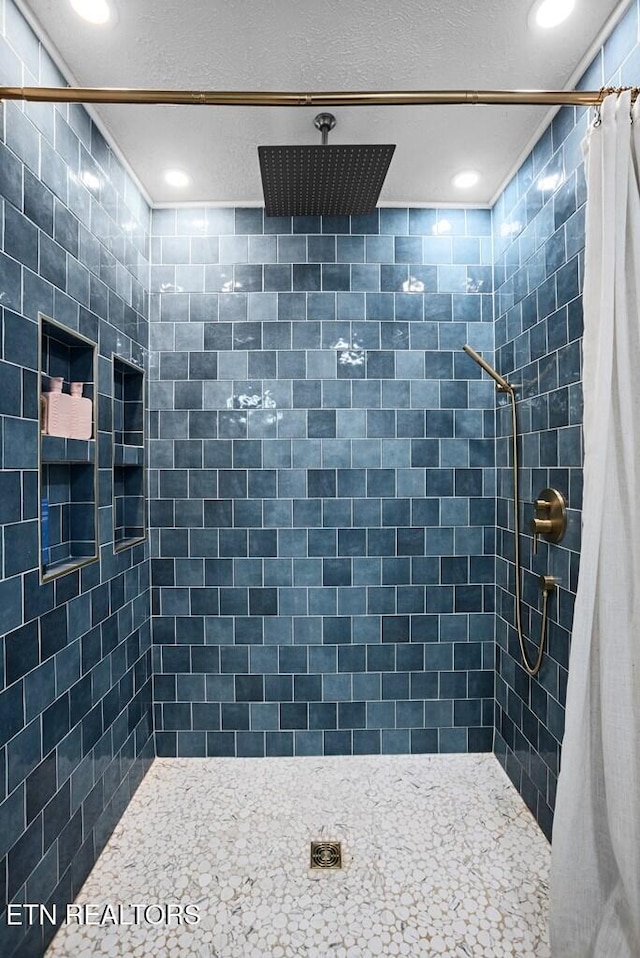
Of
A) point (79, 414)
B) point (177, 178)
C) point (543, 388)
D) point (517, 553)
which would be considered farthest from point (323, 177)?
point (517, 553)

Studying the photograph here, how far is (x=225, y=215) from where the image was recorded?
2.30 metres

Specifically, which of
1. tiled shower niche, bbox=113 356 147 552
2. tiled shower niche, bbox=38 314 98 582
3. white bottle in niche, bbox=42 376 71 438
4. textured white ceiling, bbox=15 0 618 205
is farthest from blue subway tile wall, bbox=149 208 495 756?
white bottle in niche, bbox=42 376 71 438

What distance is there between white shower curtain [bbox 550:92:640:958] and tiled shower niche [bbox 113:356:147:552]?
1.81 meters

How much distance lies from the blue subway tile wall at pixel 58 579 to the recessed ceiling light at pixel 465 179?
4.81 feet

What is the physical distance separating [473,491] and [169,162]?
2023 mm

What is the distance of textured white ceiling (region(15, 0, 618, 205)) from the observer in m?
1.37

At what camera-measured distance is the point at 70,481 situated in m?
1.78

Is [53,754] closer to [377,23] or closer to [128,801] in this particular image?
[128,801]

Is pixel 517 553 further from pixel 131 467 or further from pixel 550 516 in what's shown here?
pixel 131 467

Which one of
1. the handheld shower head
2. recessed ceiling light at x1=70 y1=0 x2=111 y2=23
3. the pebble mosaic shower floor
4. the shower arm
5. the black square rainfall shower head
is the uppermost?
recessed ceiling light at x1=70 y1=0 x2=111 y2=23

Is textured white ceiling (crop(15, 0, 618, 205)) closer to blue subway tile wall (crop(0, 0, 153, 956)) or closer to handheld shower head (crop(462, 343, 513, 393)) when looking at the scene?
blue subway tile wall (crop(0, 0, 153, 956))

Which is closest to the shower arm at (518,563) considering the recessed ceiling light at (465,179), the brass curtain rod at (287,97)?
the recessed ceiling light at (465,179)

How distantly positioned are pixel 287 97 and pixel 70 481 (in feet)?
4.69

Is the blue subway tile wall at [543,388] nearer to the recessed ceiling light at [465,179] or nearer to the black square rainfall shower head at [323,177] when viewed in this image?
the recessed ceiling light at [465,179]
